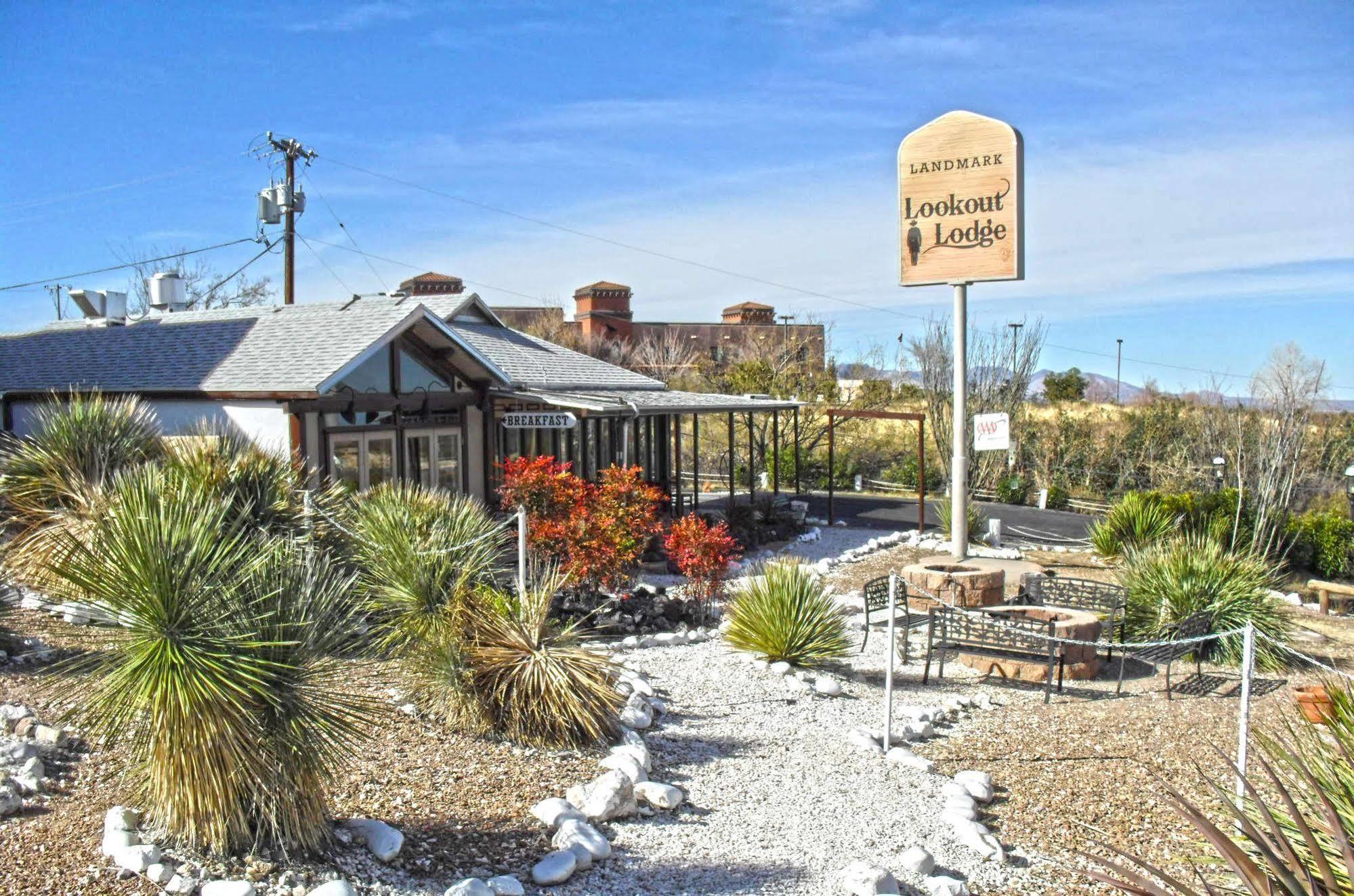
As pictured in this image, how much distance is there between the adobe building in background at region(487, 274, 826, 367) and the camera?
4122cm

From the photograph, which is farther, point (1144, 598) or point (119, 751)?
point (1144, 598)

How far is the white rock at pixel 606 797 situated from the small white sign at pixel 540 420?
8.94m

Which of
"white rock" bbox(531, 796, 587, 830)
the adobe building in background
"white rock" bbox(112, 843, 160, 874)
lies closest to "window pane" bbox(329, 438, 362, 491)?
"white rock" bbox(531, 796, 587, 830)


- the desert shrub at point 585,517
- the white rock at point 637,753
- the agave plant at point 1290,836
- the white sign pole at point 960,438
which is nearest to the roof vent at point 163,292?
the desert shrub at point 585,517

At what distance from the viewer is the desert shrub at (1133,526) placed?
54.5ft

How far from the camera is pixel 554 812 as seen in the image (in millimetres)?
5449

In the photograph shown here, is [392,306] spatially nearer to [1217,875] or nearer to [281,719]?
[281,719]

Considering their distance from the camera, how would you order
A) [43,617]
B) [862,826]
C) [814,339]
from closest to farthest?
[862,826]
[43,617]
[814,339]

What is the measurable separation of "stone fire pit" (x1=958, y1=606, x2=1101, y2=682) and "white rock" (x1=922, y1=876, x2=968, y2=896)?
15.6 feet

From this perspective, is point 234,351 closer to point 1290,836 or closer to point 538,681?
point 538,681

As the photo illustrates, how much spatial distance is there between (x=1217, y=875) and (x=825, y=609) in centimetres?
541

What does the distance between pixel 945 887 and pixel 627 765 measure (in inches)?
79.3

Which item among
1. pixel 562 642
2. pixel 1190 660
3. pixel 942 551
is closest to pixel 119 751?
pixel 562 642

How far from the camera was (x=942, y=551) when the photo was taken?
58.9 feet
